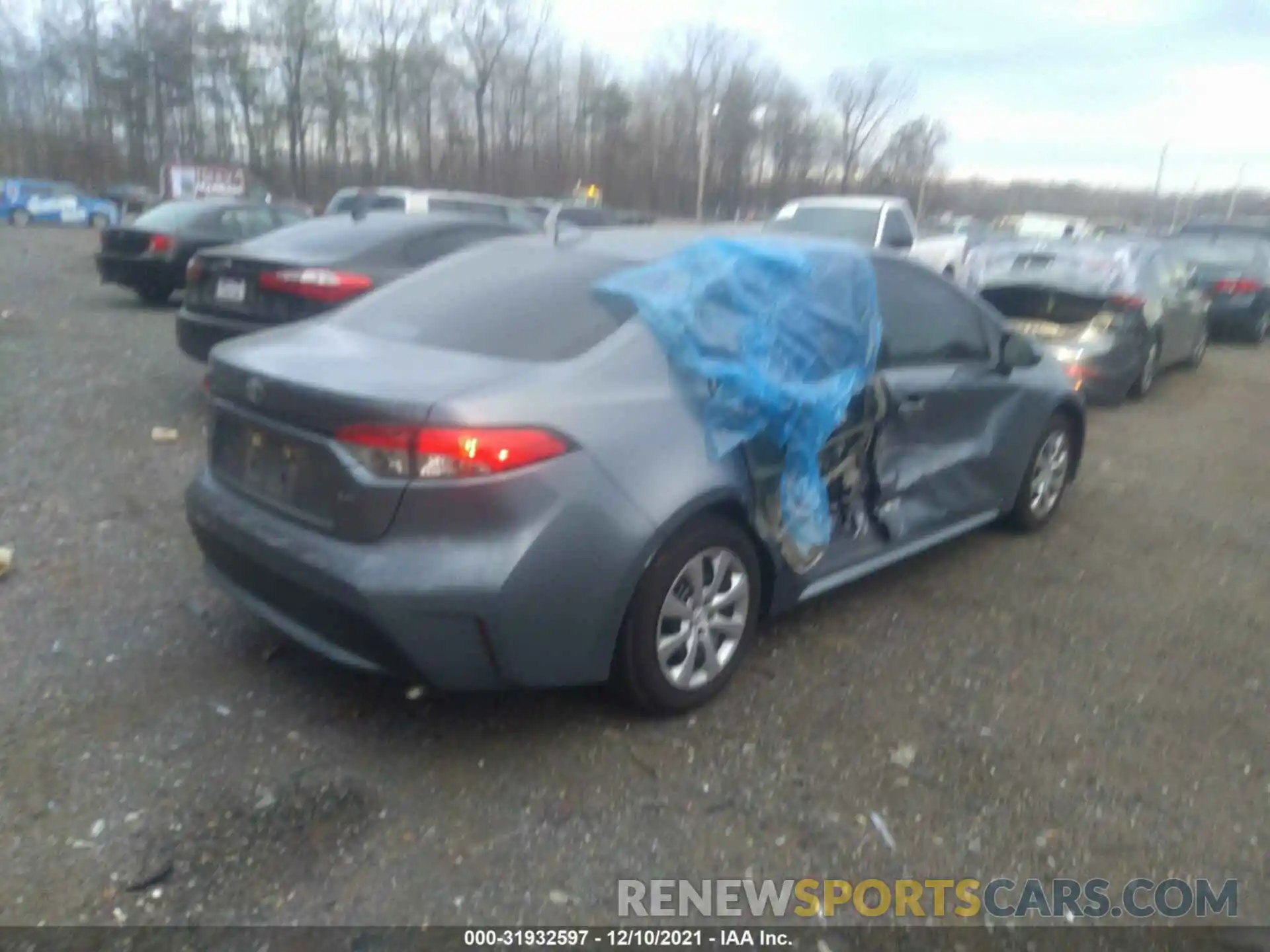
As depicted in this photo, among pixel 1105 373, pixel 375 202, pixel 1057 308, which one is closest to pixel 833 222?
pixel 1057 308

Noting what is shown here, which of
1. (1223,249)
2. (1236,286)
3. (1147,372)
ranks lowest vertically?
(1147,372)

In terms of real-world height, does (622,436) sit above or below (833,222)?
below

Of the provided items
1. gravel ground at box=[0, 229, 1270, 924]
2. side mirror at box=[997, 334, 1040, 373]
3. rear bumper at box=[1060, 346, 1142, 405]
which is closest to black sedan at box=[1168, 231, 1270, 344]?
rear bumper at box=[1060, 346, 1142, 405]

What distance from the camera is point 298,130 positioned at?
55781mm

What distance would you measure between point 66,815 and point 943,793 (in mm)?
2522

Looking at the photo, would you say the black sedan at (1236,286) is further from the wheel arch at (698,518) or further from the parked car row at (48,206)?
the parked car row at (48,206)

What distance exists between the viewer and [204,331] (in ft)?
22.2

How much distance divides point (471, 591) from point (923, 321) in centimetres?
259

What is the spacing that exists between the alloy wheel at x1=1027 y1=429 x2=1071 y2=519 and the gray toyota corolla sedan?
1669 mm

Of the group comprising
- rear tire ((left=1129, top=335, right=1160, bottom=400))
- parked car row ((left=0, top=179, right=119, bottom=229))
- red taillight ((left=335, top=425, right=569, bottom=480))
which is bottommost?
parked car row ((left=0, top=179, right=119, bottom=229))

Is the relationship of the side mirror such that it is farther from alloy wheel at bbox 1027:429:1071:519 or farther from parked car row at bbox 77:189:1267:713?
alloy wheel at bbox 1027:429:1071:519

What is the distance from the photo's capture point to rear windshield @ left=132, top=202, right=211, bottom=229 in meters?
11.8

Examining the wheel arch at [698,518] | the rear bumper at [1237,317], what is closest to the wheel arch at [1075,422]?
the wheel arch at [698,518]

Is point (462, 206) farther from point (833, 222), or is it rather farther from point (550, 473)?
point (550, 473)
